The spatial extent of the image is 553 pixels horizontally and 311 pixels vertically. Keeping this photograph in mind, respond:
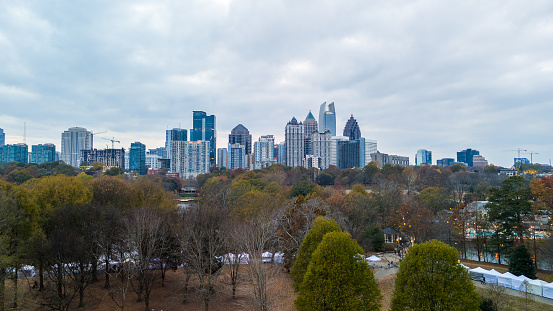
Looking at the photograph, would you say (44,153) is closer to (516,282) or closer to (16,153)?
(16,153)

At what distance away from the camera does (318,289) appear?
11219 mm

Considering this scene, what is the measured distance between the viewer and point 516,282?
64.0 feet

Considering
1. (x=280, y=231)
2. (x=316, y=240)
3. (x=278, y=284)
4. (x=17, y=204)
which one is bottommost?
(x=278, y=284)

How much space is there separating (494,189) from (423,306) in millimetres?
23016

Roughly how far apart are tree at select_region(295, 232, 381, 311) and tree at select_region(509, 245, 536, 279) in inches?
600

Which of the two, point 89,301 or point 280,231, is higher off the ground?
point 280,231

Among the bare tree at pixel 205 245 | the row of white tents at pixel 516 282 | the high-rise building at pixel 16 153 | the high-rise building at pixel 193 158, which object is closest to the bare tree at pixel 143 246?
the bare tree at pixel 205 245

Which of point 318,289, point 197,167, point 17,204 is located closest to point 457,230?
point 318,289

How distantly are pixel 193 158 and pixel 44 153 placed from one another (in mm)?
88616

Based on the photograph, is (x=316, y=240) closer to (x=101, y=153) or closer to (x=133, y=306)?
(x=133, y=306)

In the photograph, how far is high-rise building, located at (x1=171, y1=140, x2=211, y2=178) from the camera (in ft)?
503

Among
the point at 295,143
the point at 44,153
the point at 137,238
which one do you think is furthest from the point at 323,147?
the point at 44,153

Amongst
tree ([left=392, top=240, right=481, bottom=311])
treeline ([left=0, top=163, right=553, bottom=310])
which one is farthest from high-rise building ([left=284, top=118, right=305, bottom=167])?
tree ([left=392, top=240, right=481, bottom=311])

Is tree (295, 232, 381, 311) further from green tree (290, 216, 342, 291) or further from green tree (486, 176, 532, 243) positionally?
green tree (486, 176, 532, 243)
